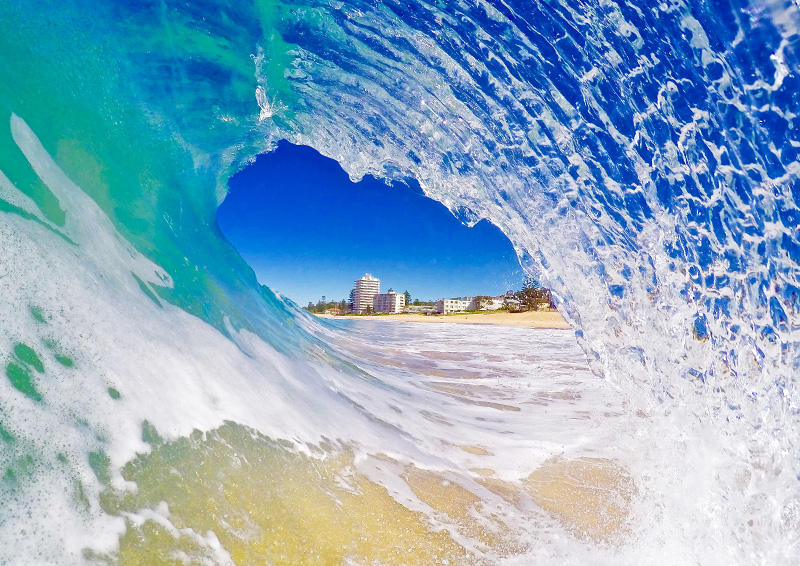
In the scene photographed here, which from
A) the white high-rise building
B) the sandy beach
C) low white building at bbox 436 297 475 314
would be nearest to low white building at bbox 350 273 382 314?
the white high-rise building

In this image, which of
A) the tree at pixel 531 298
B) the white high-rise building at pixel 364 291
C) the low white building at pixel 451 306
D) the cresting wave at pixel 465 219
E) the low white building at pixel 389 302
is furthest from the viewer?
the white high-rise building at pixel 364 291

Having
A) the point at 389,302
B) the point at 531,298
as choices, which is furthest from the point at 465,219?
the point at 389,302

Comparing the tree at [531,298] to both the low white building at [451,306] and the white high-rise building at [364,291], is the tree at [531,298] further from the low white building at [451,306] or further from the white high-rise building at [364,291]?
the white high-rise building at [364,291]

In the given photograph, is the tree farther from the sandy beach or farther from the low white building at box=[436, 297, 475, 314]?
the low white building at box=[436, 297, 475, 314]

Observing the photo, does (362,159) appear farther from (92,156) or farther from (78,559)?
(78,559)

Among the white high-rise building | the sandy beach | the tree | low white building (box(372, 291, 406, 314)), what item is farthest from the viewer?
the white high-rise building

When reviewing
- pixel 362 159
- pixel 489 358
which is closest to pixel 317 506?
pixel 362 159

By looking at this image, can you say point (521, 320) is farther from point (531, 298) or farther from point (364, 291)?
point (364, 291)

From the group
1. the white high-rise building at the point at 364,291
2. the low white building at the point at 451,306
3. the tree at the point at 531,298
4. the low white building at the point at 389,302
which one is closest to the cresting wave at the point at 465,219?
the tree at the point at 531,298
